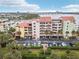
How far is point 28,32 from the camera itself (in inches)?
740

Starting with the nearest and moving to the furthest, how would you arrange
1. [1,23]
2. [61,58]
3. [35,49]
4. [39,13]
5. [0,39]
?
[61,58] → [0,39] → [35,49] → [1,23] → [39,13]

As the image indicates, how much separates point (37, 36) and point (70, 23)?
2.43m

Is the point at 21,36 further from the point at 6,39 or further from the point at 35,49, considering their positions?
the point at 6,39

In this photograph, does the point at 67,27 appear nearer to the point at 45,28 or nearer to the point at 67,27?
the point at 67,27

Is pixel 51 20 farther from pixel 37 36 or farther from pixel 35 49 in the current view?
pixel 35 49

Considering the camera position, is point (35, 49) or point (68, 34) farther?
point (68, 34)

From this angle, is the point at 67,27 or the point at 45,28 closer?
the point at 67,27

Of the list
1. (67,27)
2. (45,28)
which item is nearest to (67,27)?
(67,27)

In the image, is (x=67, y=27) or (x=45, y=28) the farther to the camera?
(x=45, y=28)

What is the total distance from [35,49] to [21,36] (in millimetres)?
5231

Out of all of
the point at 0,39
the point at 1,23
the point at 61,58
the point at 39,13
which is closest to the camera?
the point at 61,58

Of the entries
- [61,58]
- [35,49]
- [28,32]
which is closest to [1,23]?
[28,32]

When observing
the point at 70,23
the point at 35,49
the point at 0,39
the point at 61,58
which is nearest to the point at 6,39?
the point at 0,39

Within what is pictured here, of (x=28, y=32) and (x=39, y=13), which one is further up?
(x=39, y=13)
